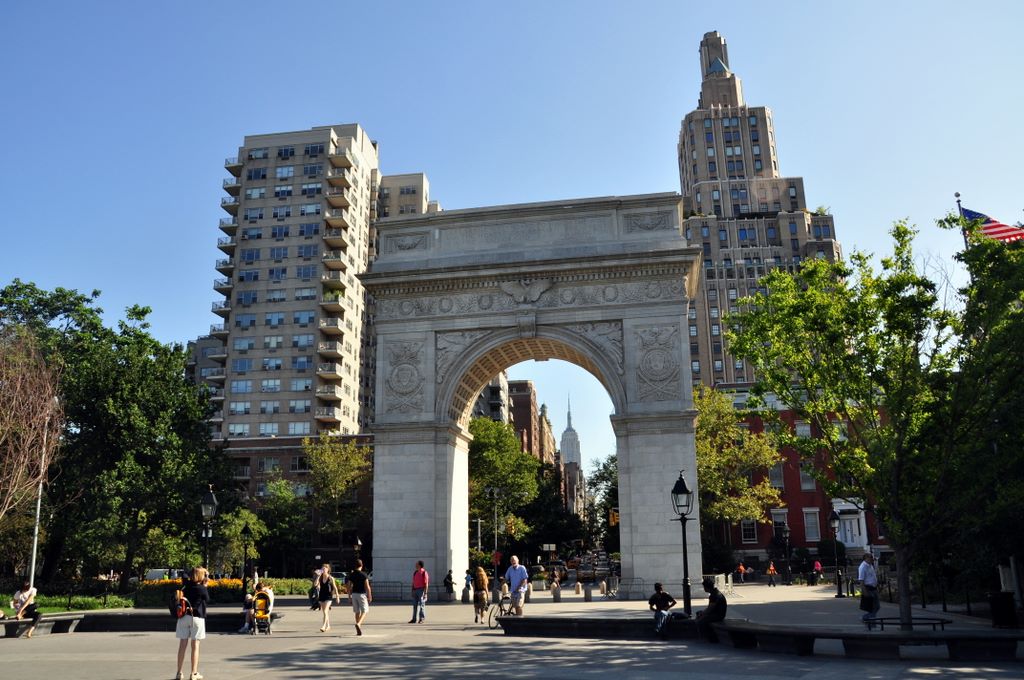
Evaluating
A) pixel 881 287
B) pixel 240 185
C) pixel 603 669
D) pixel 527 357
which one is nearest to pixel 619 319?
pixel 527 357

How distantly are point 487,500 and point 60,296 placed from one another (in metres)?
30.8

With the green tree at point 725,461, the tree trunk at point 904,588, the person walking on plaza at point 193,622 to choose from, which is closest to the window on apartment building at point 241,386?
the green tree at point 725,461

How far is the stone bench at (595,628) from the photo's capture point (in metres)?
18.5

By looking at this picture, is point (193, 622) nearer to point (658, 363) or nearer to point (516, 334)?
point (516, 334)

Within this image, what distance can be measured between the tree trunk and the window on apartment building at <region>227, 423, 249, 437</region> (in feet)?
215

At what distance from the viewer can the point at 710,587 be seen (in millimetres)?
18109

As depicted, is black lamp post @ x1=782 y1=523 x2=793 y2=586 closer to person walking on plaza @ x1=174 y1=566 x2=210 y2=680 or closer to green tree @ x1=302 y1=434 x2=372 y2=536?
green tree @ x1=302 y1=434 x2=372 y2=536

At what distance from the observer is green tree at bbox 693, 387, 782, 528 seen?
51.1 m

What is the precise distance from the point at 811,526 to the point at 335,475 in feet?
122

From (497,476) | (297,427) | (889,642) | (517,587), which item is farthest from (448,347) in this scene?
(297,427)

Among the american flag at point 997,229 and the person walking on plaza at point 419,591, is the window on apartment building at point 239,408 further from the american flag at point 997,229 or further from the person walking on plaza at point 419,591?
the american flag at point 997,229

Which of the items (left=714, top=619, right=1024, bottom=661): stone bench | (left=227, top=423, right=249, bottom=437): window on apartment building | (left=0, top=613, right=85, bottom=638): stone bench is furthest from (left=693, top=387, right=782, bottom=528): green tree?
(left=227, top=423, right=249, bottom=437): window on apartment building

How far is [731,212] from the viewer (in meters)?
112

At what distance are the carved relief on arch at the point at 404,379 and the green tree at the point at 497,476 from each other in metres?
25.1
